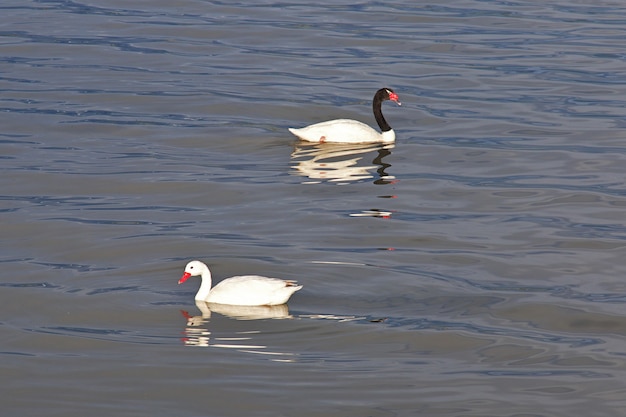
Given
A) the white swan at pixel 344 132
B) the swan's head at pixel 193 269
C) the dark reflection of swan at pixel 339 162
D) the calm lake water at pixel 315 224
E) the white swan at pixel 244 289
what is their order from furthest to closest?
1. the white swan at pixel 344 132
2. the dark reflection of swan at pixel 339 162
3. the swan's head at pixel 193 269
4. the white swan at pixel 244 289
5. the calm lake water at pixel 315 224

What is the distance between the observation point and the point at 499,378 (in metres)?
10.6

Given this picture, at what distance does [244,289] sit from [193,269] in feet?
2.24

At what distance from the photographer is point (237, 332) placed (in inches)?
458

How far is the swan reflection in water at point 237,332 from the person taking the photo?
36.3ft

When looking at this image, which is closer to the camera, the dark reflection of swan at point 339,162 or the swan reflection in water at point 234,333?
the swan reflection in water at point 234,333

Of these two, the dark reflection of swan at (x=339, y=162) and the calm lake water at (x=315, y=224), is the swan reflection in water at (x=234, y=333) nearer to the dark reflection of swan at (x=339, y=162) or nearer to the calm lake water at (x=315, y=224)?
the calm lake water at (x=315, y=224)

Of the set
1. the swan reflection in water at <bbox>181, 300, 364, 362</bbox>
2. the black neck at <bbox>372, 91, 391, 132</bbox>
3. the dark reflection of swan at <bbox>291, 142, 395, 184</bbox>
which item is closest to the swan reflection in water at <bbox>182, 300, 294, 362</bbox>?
the swan reflection in water at <bbox>181, 300, 364, 362</bbox>

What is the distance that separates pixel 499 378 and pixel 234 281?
2972 millimetres

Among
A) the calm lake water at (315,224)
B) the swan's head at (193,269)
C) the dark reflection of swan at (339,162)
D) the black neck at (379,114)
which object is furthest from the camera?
the black neck at (379,114)

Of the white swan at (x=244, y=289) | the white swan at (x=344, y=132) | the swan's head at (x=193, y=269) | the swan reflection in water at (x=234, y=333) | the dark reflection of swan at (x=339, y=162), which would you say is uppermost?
the white swan at (x=344, y=132)

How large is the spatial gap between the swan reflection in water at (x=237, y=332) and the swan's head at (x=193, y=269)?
1.04 feet

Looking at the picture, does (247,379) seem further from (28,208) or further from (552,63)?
(552,63)

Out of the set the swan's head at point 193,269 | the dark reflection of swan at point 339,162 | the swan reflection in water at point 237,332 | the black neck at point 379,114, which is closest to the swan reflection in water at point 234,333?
the swan reflection in water at point 237,332

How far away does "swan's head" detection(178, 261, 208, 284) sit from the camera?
12539mm
